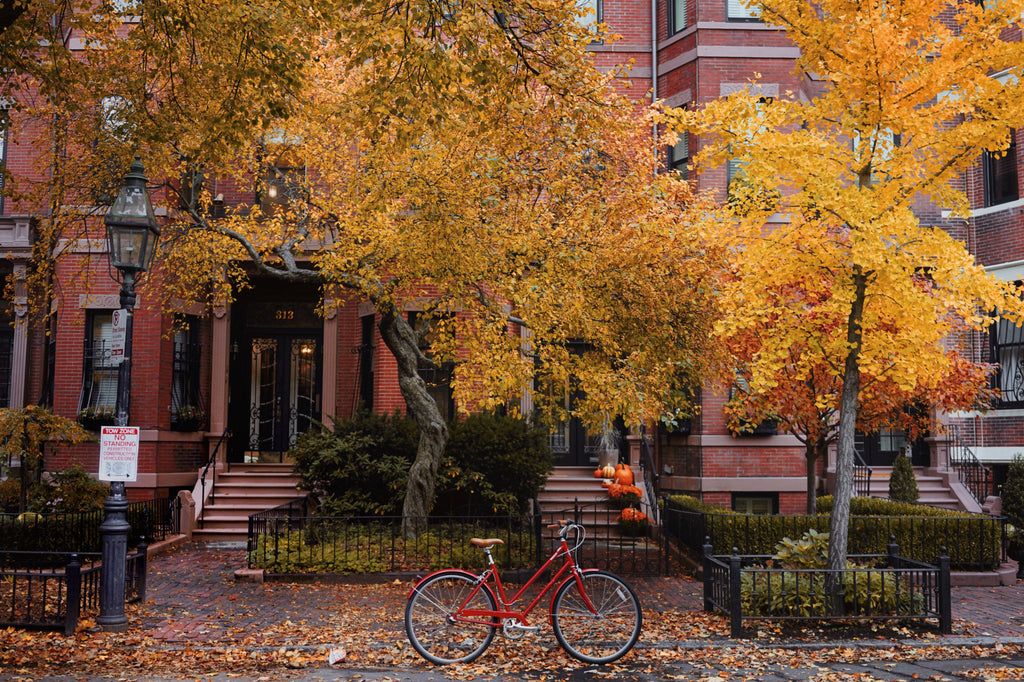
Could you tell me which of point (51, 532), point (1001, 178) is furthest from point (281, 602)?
point (1001, 178)

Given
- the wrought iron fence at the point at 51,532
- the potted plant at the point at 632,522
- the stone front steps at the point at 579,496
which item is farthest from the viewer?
the stone front steps at the point at 579,496

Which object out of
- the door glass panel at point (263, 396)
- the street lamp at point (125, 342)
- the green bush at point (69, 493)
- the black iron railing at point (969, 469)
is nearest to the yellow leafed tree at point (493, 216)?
the street lamp at point (125, 342)

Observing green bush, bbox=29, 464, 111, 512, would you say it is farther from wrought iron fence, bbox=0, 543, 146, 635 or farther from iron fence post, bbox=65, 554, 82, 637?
iron fence post, bbox=65, 554, 82, 637

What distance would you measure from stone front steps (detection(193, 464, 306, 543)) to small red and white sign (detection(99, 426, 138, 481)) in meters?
5.37

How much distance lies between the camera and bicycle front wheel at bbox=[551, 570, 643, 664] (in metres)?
7.90

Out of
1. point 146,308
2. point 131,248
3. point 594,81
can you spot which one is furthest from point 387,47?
point 146,308

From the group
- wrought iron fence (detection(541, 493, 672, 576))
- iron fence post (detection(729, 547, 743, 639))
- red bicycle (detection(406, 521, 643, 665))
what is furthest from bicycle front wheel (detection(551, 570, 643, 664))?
wrought iron fence (detection(541, 493, 672, 576))

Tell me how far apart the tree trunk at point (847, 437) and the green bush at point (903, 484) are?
6448 millimetres

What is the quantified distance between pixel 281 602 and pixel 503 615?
12.6 feet

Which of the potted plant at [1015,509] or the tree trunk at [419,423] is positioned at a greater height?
the tree trunk at [419,423]

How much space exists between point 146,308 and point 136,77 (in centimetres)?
680

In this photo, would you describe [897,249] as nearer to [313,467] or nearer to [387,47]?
[387,47]

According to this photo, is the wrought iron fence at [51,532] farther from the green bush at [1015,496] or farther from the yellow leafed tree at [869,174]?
the green bush at [1015,496]

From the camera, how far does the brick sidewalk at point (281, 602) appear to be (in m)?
9.25
